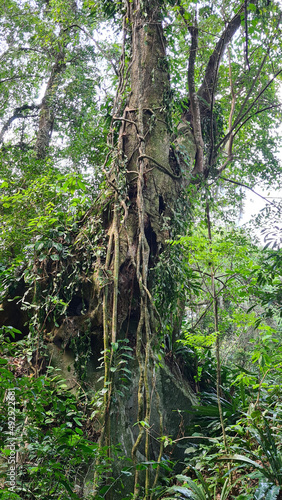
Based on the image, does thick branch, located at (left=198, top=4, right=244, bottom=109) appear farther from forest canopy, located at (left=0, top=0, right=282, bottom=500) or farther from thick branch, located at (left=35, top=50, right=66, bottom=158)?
thick branch, located at (left=35, top=50, right=66, bottom=158)

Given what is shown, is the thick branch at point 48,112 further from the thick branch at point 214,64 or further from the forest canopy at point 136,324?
the thick branch at point 214,64

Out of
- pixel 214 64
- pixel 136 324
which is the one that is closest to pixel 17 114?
pixel 214 64

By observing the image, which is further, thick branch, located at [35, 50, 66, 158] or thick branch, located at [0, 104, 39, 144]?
thick branch, located at [0, 104, 39, 144]

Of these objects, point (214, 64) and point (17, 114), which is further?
point (17, 114)

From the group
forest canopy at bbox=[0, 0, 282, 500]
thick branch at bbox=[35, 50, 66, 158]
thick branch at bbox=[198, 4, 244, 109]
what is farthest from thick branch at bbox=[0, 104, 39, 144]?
thick branch at bbox=[198, 4, 244, 109]

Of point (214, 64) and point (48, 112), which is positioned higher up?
point (48, 112)

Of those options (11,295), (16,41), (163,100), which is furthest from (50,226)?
(16,41)

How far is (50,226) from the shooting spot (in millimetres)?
3580

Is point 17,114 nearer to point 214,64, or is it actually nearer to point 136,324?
point 214,64

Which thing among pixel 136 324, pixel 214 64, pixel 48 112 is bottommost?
pixel 136 324

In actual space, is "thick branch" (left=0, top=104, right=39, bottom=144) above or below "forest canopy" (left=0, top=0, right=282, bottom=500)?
above

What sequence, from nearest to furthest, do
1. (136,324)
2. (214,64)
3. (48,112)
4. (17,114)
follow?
(136,324) < (214,64) < (48,112) < (17,114)

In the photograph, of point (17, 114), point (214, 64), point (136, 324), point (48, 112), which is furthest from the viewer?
point (17, 114)

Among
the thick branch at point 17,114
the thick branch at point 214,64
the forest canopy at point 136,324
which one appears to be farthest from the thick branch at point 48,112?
the thick branch at point 214,64
